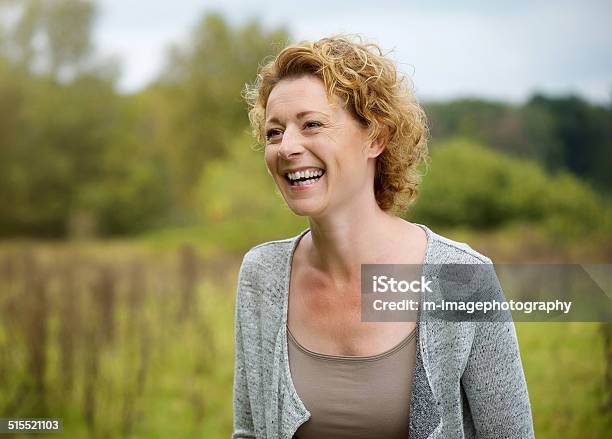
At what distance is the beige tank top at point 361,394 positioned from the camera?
151cm

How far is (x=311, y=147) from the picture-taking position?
151 centimetres

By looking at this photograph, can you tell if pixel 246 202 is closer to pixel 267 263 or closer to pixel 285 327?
pixel 267 263

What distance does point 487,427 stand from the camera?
1.51 meters

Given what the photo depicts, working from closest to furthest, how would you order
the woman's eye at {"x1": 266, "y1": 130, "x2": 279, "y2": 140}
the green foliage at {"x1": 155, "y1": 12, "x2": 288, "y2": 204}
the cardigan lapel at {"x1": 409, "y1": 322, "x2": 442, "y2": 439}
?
1. the cardigan lapel at {"x1": 409, "y1": 322, "x2": 442, "y2": 439}
2. the woman's eye at {"x1": 266, "y1": 130, "x2": 279, "y2": 140}
3. the green foliage at {"x1": 155, "y1": 12, "x2": 288, "y2": 204}

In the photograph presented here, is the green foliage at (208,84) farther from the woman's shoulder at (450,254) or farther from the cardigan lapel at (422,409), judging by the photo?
the cardigan lapel at (422,409)

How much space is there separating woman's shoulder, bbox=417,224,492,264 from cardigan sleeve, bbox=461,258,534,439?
84 mm

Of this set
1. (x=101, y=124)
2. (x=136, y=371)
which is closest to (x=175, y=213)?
(x=101, y=124)

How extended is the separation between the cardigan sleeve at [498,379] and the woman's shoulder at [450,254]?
3.3 inches

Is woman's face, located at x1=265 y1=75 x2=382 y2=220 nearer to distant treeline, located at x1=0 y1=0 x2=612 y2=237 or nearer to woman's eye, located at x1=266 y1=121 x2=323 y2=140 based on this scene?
woman's eye, located at x1=266 y1=121 x2=323 y2=140

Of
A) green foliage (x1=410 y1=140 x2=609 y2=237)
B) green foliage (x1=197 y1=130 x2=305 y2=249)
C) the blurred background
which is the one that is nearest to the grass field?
the blurred background

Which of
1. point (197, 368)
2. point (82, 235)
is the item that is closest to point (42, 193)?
point (82, 235)

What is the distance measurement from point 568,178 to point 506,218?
1420 mm

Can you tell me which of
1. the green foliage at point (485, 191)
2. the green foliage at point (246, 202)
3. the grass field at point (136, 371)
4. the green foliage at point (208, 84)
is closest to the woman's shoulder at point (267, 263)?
the grass field at point (136, 371)

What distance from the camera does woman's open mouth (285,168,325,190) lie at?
5.01 feet
